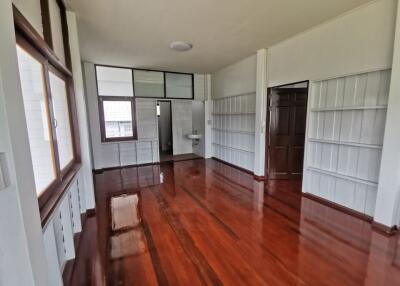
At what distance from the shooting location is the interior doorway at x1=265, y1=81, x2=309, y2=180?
4.07 metres

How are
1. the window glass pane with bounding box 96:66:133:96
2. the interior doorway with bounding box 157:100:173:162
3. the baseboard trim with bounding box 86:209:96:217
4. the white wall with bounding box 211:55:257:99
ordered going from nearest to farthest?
the baseboard trim with bounding box 86:209:96:217 → the white wall with bounding box 211:55:257:99 → the window glass pane with bounding box 96:66:133:96 → the interior doorway with bounding box 157:100:173:162

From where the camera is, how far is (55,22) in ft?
7.08

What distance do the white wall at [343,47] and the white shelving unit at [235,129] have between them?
1.20 meters

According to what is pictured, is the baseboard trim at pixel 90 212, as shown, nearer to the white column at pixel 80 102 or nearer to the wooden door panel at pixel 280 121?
the white column at pixel 80 102

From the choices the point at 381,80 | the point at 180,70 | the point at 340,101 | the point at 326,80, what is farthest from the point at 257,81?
the point at 180,70

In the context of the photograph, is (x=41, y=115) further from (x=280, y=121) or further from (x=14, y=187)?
(x=280, y=121)

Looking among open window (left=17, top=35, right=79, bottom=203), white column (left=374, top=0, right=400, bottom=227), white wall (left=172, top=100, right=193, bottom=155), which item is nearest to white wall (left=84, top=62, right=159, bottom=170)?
white wall (left=172, top=100, right=193, bottom=155)

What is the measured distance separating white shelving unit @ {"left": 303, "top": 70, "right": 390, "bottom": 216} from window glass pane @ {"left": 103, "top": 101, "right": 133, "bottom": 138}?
4484 millimetres

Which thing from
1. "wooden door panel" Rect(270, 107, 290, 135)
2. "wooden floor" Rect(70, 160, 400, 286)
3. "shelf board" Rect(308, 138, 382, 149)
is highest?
"wooden door panel" Rect(270, 107, 290, 135)

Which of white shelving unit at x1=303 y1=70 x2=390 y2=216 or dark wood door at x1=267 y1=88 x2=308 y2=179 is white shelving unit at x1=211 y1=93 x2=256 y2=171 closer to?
dark wood door at x1=267 y1=88 x2=308 y2=179

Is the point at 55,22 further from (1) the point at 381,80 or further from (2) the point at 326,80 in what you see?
(1) the point at 381,80

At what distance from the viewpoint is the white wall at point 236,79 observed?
443 centimetres

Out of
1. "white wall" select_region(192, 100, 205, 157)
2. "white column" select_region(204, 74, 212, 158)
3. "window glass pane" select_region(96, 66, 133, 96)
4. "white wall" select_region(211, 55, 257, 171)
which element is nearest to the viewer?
"white wall" select_region(211, 55, 257, 171)

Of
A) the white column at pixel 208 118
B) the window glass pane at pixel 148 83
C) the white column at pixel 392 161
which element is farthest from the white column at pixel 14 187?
the white column at pixel 208 118
